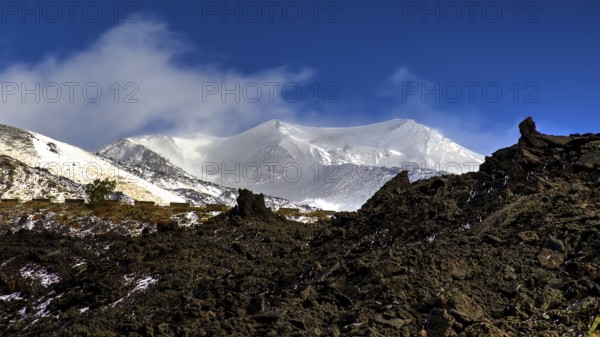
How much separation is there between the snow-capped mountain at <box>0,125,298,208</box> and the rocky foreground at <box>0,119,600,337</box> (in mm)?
58878

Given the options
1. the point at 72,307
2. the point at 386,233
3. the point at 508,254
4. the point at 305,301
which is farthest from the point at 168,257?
the point at 508,254

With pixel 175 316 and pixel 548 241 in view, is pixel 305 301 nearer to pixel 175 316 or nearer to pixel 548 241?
pixel 175 316

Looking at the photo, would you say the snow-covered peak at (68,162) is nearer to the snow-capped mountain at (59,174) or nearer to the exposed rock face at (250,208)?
the snow-capped mountain at (59,174)

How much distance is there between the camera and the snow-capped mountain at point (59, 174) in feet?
268

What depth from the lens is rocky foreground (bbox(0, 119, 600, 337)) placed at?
1280 cm

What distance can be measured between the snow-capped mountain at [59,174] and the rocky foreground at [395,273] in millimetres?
58878

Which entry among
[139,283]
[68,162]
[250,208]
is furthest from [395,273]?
[68,162]

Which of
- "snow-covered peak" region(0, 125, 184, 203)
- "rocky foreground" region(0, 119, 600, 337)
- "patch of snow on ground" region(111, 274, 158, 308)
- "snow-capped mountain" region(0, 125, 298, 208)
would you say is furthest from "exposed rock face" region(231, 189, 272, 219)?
"snow-covered peak" region(0, 125, 184, 203)

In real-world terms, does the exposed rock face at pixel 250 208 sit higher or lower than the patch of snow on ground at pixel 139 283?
higher

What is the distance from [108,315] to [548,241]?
12222 mm

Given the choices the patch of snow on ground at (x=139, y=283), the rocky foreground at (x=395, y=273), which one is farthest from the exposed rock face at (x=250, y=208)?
the patch of snow on ground at (x=139, y=283)

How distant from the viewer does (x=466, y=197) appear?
65.8 feet

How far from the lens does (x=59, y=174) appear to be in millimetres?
124500

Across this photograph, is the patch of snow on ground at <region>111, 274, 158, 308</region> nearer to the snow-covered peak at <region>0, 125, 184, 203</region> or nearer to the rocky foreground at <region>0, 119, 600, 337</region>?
the rocky foreground at <region>0, 119, 600, 337</region>
